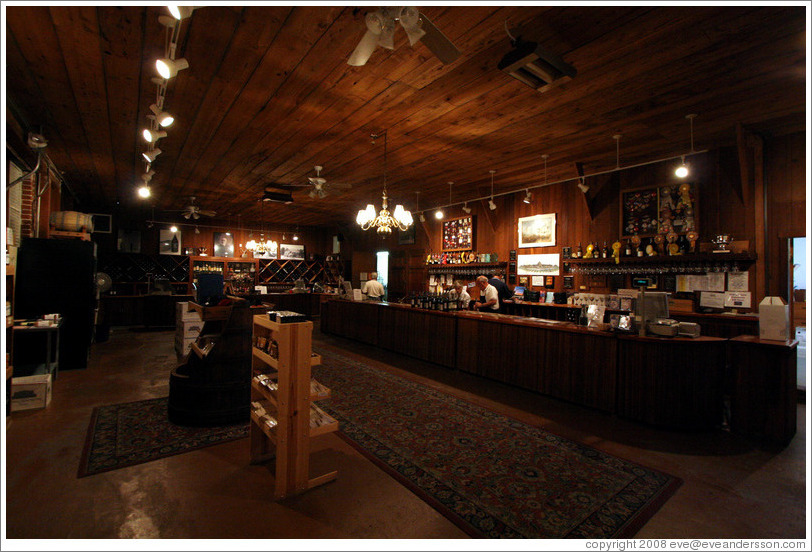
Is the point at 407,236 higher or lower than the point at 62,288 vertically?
higher

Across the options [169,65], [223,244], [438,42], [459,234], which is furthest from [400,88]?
[223,244]

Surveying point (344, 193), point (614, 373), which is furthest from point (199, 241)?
point (614, 373)

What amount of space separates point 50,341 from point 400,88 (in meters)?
5.24

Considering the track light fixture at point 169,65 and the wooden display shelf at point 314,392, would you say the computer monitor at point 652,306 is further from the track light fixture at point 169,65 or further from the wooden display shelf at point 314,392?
the track light fixture at point 169,65

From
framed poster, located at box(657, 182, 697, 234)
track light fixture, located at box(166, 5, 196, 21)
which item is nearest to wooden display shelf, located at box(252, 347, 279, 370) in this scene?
track light fixture, located at box(166, 5, 196, 21)

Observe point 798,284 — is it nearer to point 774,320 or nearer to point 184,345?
point 774,320

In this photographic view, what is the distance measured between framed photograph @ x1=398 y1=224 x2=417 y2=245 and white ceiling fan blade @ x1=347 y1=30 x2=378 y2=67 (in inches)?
301

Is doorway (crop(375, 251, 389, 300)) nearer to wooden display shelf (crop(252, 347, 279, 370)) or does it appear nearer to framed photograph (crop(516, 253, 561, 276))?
framed photograph (crop(516, 253, 561, 276))

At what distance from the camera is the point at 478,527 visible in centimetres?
212

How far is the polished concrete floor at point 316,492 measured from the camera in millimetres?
2098

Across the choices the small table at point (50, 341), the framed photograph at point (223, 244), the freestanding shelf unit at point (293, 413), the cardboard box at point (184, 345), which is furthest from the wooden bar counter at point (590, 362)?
the framed photograph at point (223, 244)

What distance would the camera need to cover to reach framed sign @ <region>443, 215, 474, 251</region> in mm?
8594

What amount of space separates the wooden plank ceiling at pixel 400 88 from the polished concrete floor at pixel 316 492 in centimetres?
323

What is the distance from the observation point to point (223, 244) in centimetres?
1171
